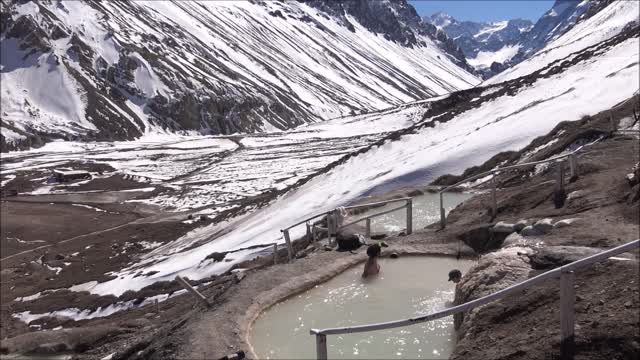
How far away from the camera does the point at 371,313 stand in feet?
38.4

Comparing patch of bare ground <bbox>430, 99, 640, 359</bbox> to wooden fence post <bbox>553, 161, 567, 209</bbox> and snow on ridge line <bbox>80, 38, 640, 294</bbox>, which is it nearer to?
wooden fence post <bbox>553, 161, 567, 209</bbox>

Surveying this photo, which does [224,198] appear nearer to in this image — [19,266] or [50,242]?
[50,242]

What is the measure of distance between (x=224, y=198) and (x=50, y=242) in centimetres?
1918

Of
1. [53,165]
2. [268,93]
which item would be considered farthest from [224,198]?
[268,93]

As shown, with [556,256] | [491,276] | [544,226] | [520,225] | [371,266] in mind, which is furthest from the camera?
[371,266]

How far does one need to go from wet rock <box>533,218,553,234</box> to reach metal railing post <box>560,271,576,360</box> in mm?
6050

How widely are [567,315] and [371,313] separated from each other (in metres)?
5.35

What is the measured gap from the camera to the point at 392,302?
1216cm

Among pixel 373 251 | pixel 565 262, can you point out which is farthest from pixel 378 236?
pixel 565 262

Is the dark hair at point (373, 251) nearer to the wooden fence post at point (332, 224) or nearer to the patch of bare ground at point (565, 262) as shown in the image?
the patch of bare ground at point (565, 262)

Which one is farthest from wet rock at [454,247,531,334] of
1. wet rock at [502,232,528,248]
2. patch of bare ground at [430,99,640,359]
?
wet rock at [502,232,528,248]

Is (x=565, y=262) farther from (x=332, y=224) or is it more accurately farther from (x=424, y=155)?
(x=424, y=155)

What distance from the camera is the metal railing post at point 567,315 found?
6.56 m

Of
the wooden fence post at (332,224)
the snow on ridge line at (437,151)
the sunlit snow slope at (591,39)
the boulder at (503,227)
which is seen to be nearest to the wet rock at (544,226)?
the boulder at (503,227)
